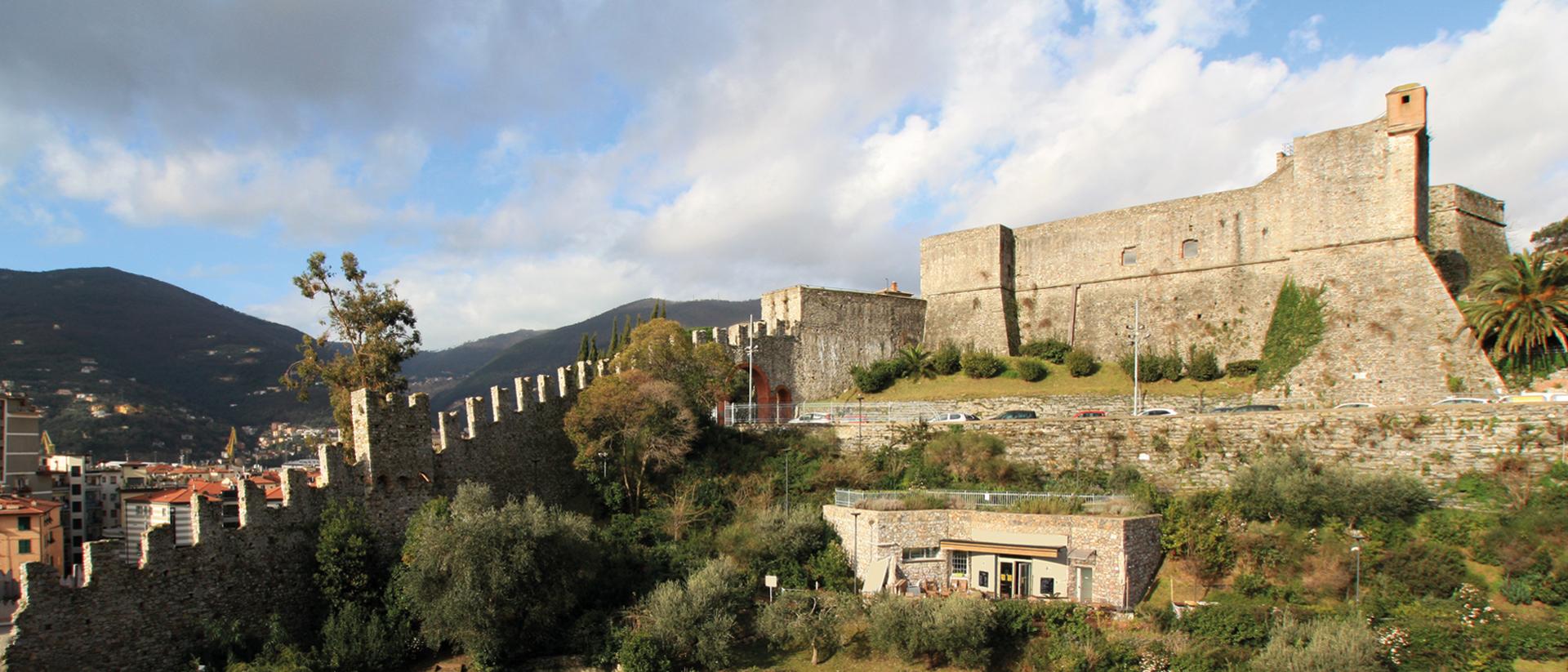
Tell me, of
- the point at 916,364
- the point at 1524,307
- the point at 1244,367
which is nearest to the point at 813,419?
the point at 916,364

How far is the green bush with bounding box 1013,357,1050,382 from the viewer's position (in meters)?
30.2

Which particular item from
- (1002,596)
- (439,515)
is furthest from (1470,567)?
(439,515)

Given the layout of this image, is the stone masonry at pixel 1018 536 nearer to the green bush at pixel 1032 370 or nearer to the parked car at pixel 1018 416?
the parked car at pixel 1018 416

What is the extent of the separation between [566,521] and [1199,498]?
41.9ft

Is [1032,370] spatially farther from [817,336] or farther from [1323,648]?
[1323,648]

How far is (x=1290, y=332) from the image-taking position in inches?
1003

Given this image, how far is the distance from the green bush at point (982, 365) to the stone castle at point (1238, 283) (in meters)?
1.60

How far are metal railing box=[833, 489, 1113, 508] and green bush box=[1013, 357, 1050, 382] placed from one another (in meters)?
10.7

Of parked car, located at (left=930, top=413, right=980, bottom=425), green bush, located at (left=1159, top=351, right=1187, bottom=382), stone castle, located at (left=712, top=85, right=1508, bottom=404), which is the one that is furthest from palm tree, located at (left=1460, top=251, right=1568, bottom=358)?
parked car, located at (left=930, top=413, right=980, bottom=425)

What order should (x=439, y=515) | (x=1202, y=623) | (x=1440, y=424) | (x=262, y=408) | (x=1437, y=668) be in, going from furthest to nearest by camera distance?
(x=262, y=408), (x=1440, y=424), (x=439, y=515), (x=1202, y=623), (x=1437, y=668)

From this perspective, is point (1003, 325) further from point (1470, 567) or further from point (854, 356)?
point (1470, 567)

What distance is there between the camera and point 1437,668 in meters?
13.4

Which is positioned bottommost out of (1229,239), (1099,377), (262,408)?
(262,408)

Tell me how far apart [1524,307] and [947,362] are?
52.3ft
